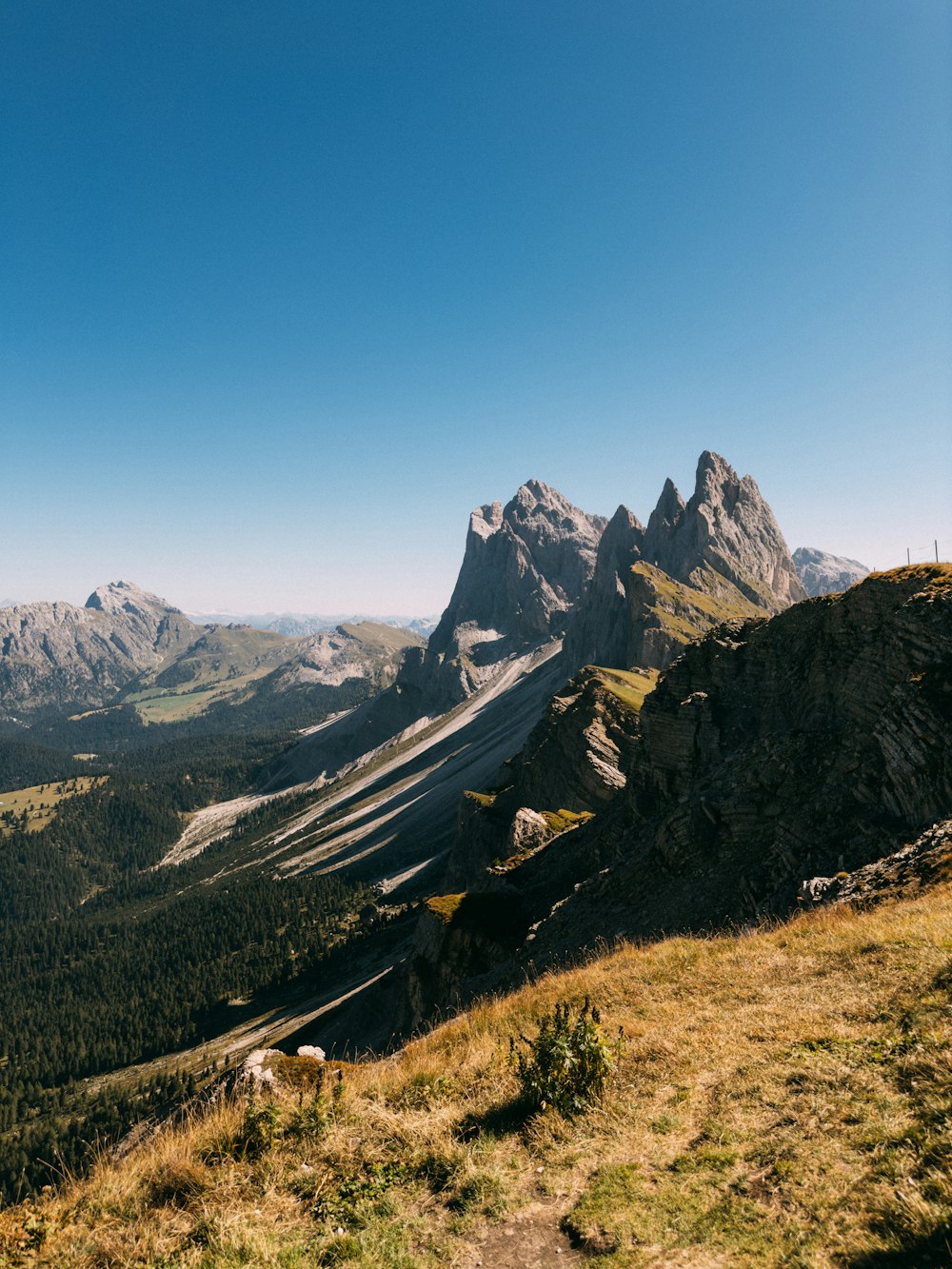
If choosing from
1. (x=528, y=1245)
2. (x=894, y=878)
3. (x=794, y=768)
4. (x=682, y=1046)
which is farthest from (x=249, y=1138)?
(x=794, y=768)

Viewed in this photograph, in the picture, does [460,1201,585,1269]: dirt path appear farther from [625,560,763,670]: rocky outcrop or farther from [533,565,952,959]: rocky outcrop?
[625,560,763,670]: rocky outcrop

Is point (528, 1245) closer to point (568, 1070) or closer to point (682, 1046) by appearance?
point (568, 1070)

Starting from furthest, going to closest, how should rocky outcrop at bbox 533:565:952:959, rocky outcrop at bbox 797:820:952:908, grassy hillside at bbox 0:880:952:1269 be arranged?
rocky outcrop at bbox 533:565:952:959, rocky outcrop at bbox 797:820:952:908, grassy hillside at bbox 0:880:952:1269

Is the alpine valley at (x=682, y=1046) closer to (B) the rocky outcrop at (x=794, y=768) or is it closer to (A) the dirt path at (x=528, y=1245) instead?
(A) the dirt path at (x=528, y=1245)

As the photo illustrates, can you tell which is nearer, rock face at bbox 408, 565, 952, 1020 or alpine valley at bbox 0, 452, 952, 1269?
alpine valley at bbox 0, 452, 952, 1269

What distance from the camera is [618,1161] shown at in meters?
8.08

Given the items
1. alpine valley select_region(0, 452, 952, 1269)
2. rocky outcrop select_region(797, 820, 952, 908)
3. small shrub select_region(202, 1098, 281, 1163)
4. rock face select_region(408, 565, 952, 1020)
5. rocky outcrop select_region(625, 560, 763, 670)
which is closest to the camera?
alpine valley select_region(0, 452, 952, 1269)

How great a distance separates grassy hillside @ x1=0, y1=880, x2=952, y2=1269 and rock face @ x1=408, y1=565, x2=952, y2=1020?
8433 millimetres

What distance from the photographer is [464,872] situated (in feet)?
244

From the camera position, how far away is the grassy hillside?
21.4ft

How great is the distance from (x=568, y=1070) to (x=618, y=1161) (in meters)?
1.55

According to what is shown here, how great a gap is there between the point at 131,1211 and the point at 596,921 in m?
22.4

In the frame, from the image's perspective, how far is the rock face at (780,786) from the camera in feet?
68.4

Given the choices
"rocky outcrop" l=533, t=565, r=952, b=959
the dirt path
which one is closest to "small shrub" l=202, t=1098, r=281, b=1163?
the dirt path
